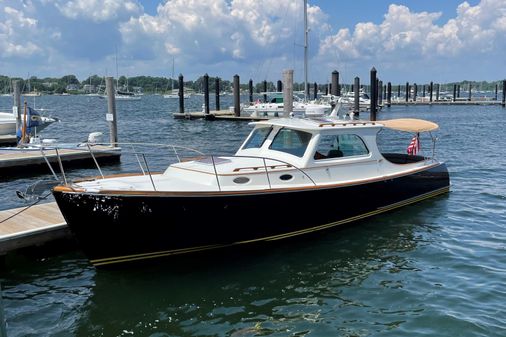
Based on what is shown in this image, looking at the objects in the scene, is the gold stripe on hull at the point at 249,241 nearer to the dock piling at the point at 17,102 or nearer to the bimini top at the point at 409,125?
the bimini top at the point at 409,125

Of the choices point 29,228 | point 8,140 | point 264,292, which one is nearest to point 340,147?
point 264,292

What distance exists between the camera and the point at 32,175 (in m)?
16.8

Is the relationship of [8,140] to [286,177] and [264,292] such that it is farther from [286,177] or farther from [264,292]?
[264,292]

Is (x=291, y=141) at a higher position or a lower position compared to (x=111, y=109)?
lower

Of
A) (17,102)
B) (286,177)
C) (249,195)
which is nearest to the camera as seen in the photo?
(249,195)

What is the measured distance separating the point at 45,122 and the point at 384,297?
19933mm

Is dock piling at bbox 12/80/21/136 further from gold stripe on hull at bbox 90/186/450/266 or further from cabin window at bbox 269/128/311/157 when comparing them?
gold stripe on hull at bbox 90/186/450/266

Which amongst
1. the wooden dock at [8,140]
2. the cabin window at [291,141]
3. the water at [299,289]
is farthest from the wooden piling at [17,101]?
the cabin window at [291,141]

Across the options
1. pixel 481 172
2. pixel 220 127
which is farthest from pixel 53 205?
pixel 220 127

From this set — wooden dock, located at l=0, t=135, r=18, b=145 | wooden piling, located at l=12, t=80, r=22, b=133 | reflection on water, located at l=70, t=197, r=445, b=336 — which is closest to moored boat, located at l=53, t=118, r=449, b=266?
reflection on water, located at l=70, t=197, r=445, b=336

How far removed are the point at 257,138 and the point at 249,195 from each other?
244cm

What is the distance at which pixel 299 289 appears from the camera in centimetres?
793

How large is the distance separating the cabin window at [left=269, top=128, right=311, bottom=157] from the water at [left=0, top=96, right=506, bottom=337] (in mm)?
1782

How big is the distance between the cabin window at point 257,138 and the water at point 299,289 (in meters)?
2.30
